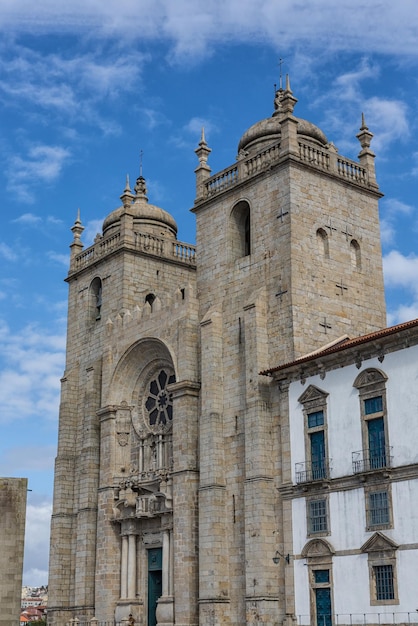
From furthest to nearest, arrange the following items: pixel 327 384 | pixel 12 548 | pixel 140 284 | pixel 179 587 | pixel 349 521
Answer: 1. pixel 140 284
2. pixel 179 587
3. pixel 327 384
4. pixel 349 521
5. pixel 12 548

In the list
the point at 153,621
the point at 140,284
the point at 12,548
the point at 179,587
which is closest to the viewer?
the point at 12,548

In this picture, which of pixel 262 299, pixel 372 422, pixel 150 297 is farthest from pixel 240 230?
pixel 372 422

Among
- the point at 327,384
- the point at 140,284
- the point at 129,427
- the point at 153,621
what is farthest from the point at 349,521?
the point at 140,284

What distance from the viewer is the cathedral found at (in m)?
Answer: 28.9

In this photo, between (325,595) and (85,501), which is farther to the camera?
(85,501)

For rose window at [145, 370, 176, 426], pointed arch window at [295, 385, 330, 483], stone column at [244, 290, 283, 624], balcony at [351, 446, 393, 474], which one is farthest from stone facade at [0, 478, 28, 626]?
rose window at [145, 370, 176, 426]

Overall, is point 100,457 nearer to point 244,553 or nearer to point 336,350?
point 244,553

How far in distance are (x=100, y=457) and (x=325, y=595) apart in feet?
48.5

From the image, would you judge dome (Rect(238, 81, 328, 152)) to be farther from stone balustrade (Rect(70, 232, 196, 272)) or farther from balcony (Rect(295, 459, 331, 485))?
balcony (Rect(295, 459, 331, 485))

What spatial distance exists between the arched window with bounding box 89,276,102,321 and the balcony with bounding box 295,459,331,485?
17810 mm

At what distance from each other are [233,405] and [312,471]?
16.5ft

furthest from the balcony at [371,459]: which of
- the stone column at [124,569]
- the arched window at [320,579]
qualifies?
the stone column at [124,569]

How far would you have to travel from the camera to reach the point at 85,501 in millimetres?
39500

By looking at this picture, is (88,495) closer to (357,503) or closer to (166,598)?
(166,598)
